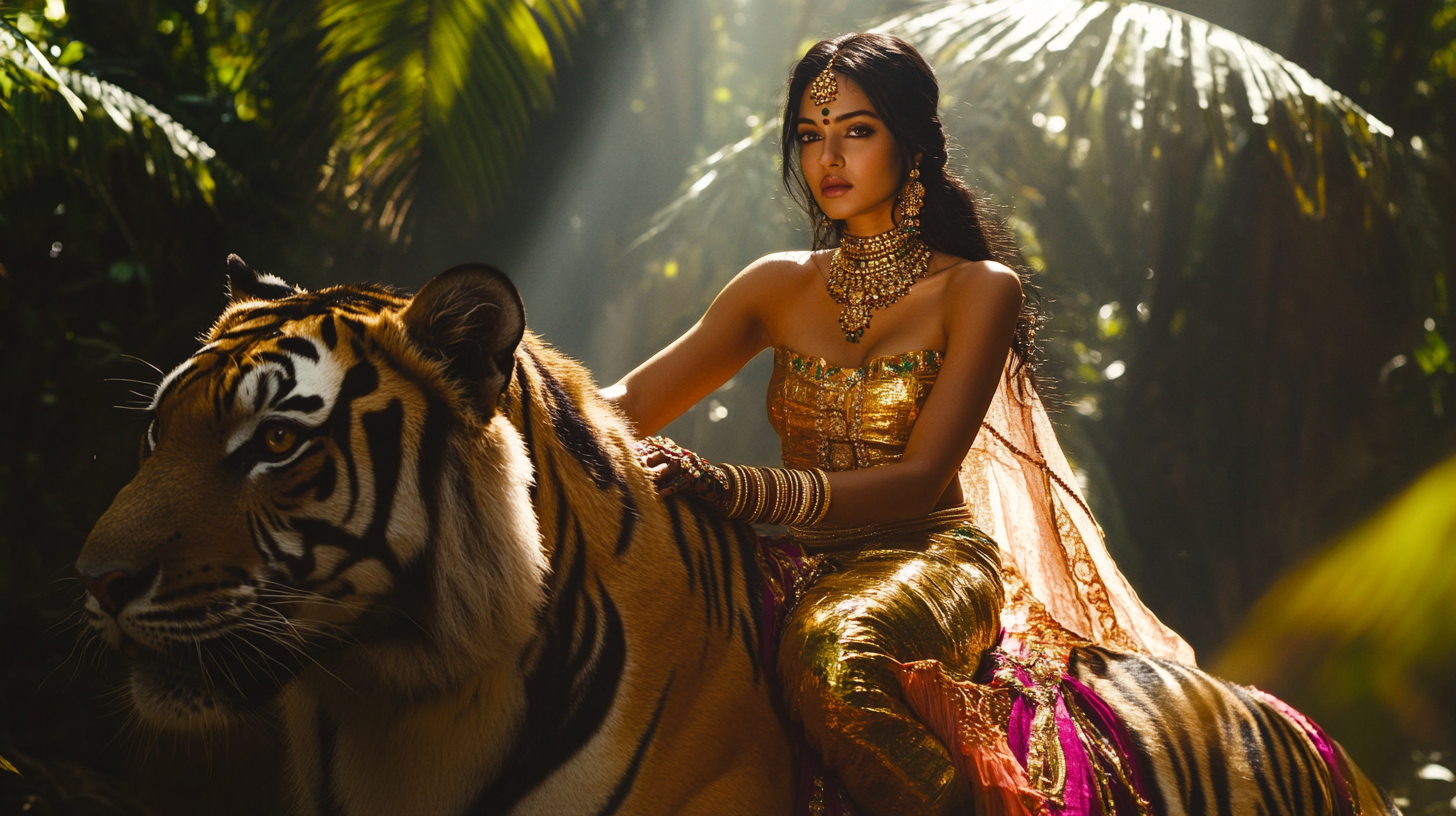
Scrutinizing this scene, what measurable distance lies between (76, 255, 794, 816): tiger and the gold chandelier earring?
104 cm

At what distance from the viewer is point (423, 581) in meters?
1.57

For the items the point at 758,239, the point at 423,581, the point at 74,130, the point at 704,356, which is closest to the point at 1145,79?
the point at 758,239

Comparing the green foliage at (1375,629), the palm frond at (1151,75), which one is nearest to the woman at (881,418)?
the palm frond at (1151,75)

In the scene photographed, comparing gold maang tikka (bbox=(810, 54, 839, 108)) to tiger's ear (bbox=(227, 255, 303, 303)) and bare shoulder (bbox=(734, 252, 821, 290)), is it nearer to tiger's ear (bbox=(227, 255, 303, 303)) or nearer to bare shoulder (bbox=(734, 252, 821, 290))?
bare shoulder (bbox=(734, 252, 821, 290))

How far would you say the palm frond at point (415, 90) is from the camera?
16.1ft

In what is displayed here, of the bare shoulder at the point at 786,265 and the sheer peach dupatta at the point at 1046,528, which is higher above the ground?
the bare shoulder at the point at 786,265

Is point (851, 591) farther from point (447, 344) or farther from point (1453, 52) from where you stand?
point (1453, 52)

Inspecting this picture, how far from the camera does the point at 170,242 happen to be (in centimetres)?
447

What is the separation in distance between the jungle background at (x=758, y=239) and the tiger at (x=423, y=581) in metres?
1.59

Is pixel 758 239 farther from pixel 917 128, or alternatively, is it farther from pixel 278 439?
pixel 278 439

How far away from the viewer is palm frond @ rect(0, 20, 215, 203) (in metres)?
2.97

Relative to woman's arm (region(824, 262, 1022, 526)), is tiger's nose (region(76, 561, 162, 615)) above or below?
above

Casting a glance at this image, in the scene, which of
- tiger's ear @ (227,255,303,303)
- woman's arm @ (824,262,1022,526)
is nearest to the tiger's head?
tiger's ear @ (227,255,303,303)

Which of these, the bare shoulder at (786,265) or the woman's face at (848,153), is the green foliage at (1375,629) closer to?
the bare shoulder at (786,265)
